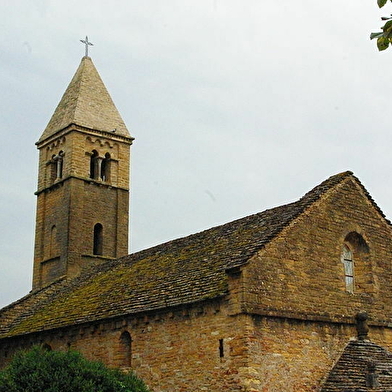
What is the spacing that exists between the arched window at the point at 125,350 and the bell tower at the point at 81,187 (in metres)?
11.2

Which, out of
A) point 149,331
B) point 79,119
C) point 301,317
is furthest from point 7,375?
point 79,119

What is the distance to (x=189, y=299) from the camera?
19.9 meters

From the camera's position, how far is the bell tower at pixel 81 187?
3394 centimetres

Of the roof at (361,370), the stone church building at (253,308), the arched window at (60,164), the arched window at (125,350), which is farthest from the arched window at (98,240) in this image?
the roof at (361,370)

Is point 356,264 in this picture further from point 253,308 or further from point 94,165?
point 94,165

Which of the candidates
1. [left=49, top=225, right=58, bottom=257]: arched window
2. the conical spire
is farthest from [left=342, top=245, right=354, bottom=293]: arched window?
the conical spire

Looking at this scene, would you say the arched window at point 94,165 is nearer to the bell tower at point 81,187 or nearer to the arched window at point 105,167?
the bell tower at point 81,187

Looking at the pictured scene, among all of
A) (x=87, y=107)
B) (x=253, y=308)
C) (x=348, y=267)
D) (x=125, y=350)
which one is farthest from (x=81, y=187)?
(x=253, y=308)

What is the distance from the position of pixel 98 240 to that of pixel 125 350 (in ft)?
44.0

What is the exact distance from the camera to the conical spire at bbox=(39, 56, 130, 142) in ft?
118

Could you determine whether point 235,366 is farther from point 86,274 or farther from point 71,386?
point 86,274

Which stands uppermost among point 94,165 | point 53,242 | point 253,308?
point 94,165

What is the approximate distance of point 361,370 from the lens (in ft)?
63.4

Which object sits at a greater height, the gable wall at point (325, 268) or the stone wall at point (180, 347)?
the gable wall at point (325, 268)
